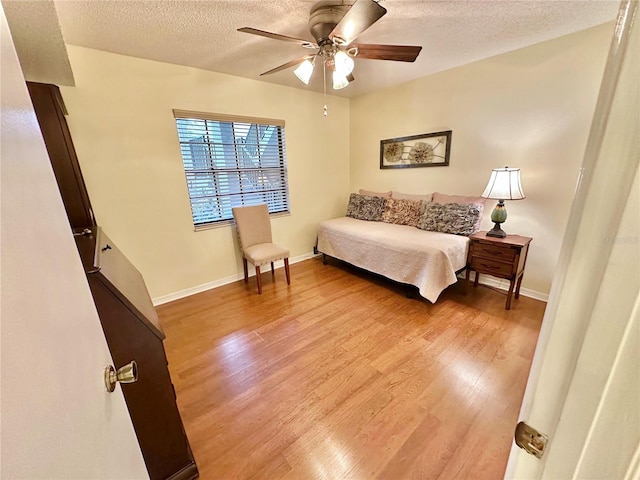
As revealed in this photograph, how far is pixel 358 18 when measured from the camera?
4.62 feet

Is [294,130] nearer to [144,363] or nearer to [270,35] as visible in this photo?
[270,35]

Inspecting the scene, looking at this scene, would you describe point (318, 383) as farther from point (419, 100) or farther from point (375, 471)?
point (419, 100)

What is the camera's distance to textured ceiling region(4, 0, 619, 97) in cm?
171

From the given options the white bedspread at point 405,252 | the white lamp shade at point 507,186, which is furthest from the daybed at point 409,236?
the white lamp shade at point 507,186

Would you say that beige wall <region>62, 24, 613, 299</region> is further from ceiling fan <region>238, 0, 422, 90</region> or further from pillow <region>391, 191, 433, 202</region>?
ceiling fan <region>238, 0, 422, 90</region>

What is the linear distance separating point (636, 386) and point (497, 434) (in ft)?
4.82

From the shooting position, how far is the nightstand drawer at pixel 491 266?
2.40 metres

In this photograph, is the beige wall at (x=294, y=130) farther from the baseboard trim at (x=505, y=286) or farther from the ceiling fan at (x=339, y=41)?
the ceiling fan at (x=339, y=41)

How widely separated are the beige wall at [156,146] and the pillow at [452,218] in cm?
184

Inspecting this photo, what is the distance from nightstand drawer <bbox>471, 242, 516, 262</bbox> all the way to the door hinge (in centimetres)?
237

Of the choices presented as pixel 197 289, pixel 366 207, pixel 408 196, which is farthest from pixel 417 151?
pixel 197 289

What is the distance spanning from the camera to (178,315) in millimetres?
2617

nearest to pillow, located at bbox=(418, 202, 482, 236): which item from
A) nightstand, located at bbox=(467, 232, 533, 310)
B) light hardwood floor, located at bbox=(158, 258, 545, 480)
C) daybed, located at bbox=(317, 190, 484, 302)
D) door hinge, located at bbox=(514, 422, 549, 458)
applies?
daybed, located at bbox=(317, 190, 484, 302)

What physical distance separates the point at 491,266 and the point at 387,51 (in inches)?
82.9
